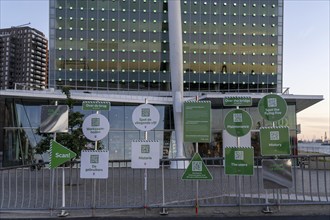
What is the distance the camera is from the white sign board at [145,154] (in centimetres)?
948

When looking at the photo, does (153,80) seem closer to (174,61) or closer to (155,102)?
(155,102)

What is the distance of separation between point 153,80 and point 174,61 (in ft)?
60.8

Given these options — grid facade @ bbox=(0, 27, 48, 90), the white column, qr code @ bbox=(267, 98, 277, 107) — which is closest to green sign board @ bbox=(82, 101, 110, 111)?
qr code @ bbox=(267, 98, 277, 107)

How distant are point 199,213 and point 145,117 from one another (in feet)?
8.16

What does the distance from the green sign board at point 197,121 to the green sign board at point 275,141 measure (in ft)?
4.11

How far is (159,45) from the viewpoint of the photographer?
149 feet

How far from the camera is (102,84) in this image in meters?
44.4

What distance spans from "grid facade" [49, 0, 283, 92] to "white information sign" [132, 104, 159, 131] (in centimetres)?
3417

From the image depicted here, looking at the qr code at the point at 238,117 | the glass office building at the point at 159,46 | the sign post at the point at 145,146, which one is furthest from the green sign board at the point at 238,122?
the glass office building at the point at 159,46

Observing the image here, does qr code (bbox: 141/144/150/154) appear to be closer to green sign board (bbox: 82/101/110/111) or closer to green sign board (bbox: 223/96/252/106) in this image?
green sign board (bbox: 82/101/110/111)

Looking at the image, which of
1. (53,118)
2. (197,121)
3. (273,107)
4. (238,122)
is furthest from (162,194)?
(273,107)

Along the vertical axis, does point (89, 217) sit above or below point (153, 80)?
below

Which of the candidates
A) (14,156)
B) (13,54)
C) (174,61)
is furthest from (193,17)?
(13,54)

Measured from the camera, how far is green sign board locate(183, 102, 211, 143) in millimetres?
9578
